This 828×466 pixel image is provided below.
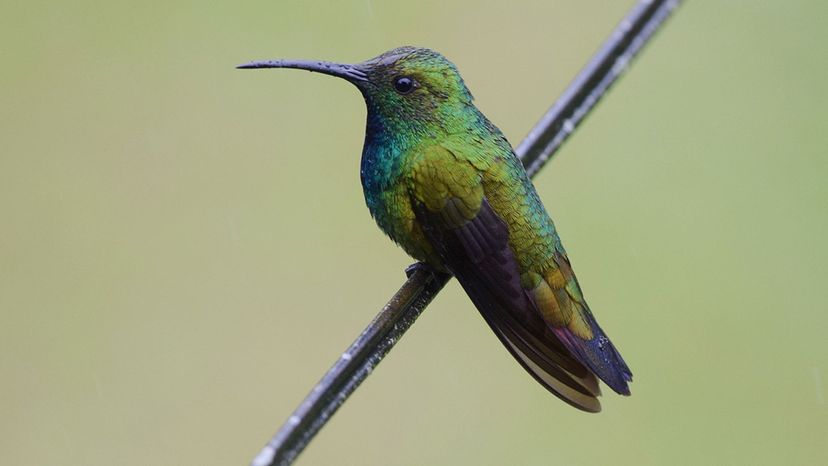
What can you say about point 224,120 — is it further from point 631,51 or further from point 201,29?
point 631,51

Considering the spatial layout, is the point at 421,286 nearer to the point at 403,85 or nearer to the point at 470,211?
the point at 470,211

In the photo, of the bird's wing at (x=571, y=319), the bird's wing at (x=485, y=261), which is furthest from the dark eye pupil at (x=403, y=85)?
the bird's wing at (x=571, y=319)

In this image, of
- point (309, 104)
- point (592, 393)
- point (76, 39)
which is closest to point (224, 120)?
point (309, 104)

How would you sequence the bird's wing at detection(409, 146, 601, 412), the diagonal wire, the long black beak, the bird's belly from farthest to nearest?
1. the bird's belly
2. the bird's wing at detection(409, 146, 601, 412)
3. the long black beak
4. the diagonal wire

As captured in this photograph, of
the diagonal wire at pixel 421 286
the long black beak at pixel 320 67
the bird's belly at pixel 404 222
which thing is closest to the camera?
the diagonal wire at pixel 421 286

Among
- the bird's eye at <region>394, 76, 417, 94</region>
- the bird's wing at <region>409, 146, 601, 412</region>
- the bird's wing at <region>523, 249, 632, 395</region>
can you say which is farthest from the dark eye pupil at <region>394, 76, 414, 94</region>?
the bird's wing at <region>523, 249, 632, 395</region>

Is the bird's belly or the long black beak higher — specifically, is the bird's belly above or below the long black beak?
below

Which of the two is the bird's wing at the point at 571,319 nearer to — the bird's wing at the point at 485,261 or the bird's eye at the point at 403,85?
the bird's wing at the point at 485,261

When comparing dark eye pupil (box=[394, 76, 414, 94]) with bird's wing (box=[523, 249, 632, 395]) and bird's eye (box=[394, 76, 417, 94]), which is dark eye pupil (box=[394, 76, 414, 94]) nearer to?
bird's eye (box=[394, 76, 417, 94])
